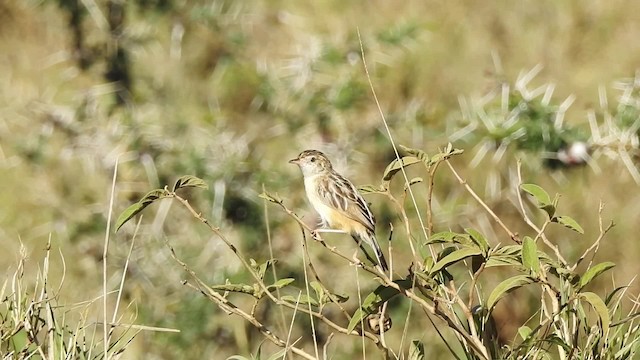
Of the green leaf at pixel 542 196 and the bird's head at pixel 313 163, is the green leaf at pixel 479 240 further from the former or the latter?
the bird's head at pixel 313 163

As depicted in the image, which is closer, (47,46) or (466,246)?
(466,246)

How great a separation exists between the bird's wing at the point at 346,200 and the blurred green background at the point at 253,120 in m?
1.95

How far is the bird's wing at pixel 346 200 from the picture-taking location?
440 centimetres

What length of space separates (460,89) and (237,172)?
1.73 m

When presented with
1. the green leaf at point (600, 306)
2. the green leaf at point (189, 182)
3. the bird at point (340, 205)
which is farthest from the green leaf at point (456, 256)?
the bird at point (340, 205)

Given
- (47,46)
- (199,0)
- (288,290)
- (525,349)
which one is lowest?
(288,290)

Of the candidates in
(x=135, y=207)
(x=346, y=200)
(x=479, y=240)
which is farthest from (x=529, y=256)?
(x=346, y=200)

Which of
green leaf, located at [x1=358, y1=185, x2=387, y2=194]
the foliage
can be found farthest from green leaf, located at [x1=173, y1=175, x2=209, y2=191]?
green leaf, located at [x1=358, y1=185, x2=387, y2=194]

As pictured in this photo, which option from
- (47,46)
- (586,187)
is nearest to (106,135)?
(47,46)

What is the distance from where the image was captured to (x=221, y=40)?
26.5ft

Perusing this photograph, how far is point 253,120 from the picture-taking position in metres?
7.70

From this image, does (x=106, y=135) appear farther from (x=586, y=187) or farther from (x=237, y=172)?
(x=586, y=187)

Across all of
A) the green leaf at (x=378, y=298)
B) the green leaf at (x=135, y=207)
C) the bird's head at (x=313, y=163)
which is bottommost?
the bird's head at (x=313, y=163)

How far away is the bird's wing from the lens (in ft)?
14.4
